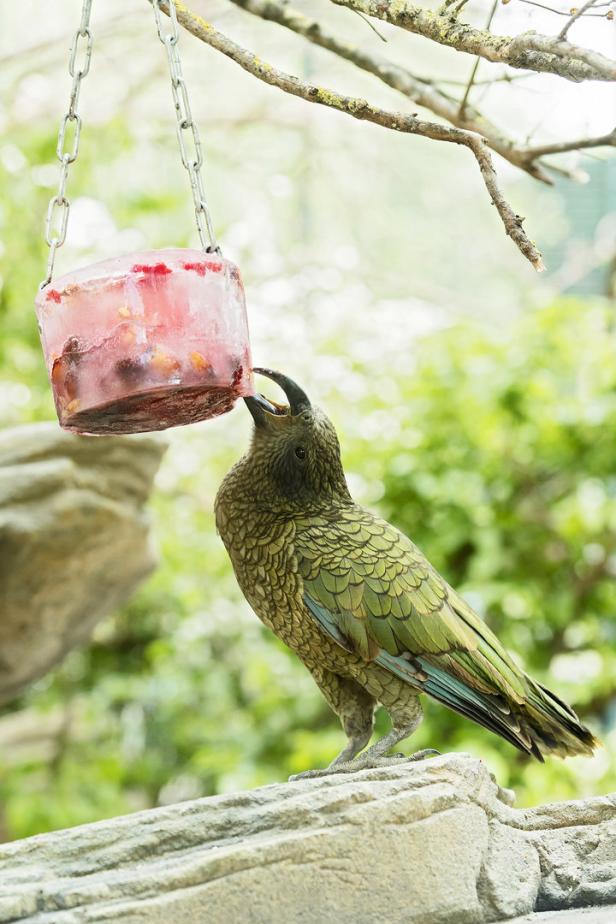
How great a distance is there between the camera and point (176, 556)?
19.4ft

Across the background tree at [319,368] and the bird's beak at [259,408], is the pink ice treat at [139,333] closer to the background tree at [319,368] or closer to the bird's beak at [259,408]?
the bird's beak at [259,408]

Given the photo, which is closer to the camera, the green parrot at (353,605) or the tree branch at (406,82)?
the green parrot at (353,605)

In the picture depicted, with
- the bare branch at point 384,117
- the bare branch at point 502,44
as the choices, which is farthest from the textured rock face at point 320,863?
the bare branch at point 502,44

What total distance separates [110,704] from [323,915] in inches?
192

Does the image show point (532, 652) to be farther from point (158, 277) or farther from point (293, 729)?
point (158, 277)

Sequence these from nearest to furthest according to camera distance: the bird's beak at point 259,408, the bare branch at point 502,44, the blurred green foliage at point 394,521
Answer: the bare branch at point 502,44 → the bird's beak at point 259,408 → the blurred green foliage at point 394,521

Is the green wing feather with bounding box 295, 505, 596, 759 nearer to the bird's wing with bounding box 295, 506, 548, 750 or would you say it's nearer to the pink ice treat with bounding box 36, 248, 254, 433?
the bird's wing with bounding box 295, 506, 548, 750

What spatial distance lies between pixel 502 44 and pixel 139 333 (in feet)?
2.50

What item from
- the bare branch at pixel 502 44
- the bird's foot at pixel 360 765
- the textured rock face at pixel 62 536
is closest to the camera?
the bare branch at pixel 502 44

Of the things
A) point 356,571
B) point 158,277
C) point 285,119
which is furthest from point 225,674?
point 158,277

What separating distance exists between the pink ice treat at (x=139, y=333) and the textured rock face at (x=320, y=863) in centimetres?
75

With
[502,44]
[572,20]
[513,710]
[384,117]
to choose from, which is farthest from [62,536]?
[572,20]

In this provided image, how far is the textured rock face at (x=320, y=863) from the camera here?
1.74m

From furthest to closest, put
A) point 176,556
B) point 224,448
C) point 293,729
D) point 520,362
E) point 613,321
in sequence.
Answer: point 224,448 < point 176,556 < point 293,729 < point 613,321 < point 520,362
